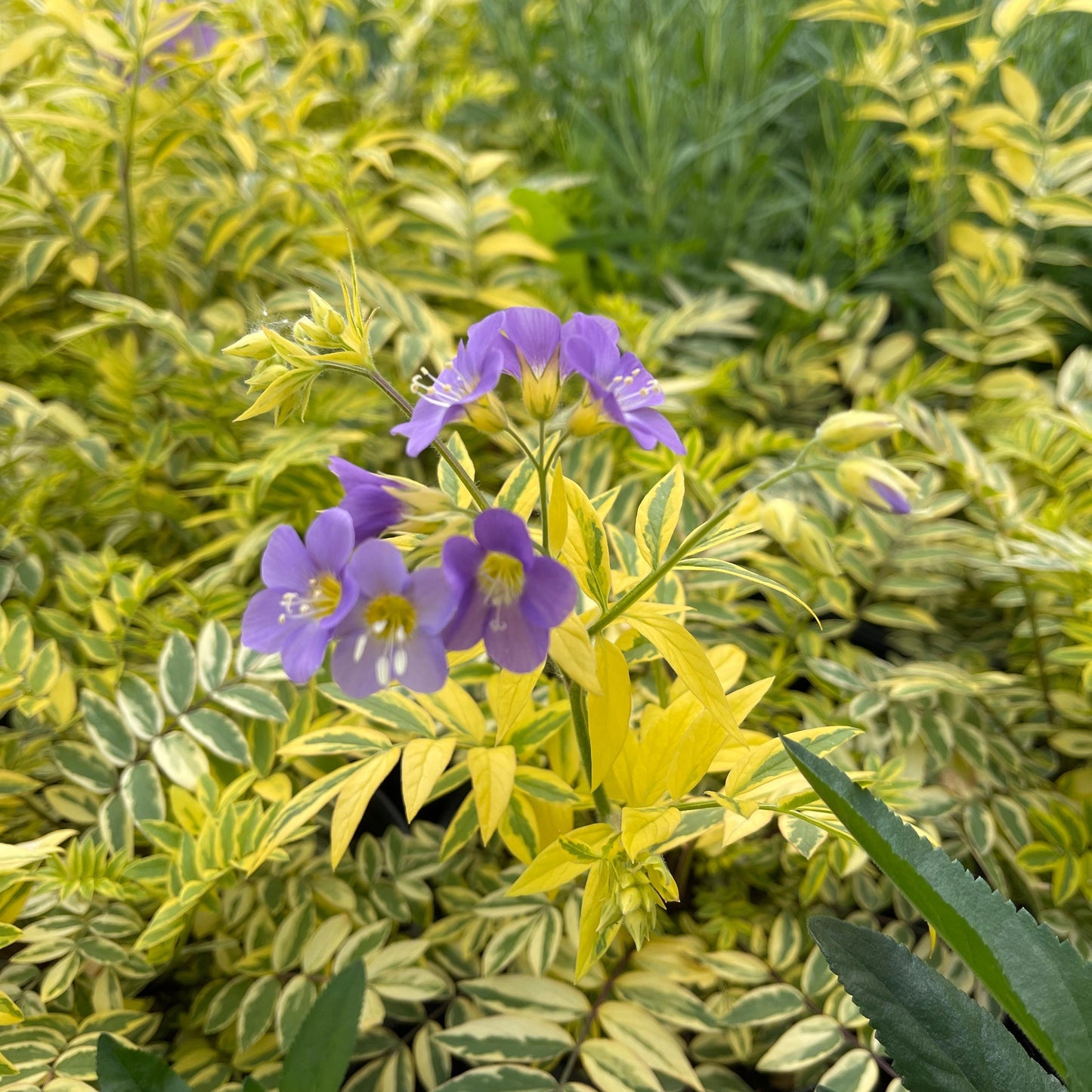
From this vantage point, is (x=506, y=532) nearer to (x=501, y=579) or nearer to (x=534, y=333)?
(x=501, y=579)

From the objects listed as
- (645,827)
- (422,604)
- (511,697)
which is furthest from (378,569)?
(645,827)

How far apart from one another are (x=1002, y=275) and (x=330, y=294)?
0.91 meters

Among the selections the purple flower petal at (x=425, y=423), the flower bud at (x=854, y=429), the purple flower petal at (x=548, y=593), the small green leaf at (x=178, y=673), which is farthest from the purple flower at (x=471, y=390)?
the small green leaf at (x=178, y=673)

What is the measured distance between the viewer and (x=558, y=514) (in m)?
0.54

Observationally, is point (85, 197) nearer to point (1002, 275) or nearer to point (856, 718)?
point (856, 718)

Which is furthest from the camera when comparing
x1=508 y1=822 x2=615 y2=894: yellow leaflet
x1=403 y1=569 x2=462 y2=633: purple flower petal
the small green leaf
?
the small green leaf

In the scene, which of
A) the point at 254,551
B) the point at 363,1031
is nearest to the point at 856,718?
the point at 363,1031

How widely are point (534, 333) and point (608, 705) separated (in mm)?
244

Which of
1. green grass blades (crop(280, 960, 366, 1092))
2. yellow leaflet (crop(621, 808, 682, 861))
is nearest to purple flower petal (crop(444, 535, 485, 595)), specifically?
yellow leaflet (crop(621, 808, 682, 861))

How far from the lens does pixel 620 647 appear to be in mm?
657

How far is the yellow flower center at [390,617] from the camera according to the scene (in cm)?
50

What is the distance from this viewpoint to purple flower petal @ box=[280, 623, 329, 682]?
19.7 inches

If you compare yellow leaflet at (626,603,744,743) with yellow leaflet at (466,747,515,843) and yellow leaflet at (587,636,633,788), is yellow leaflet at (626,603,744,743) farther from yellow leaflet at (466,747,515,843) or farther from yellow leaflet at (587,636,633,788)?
yellow leaflet at (466,747,515,843)

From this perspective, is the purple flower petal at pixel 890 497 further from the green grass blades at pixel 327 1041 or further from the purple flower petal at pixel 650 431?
the green grass blades at pixel 327 1041
